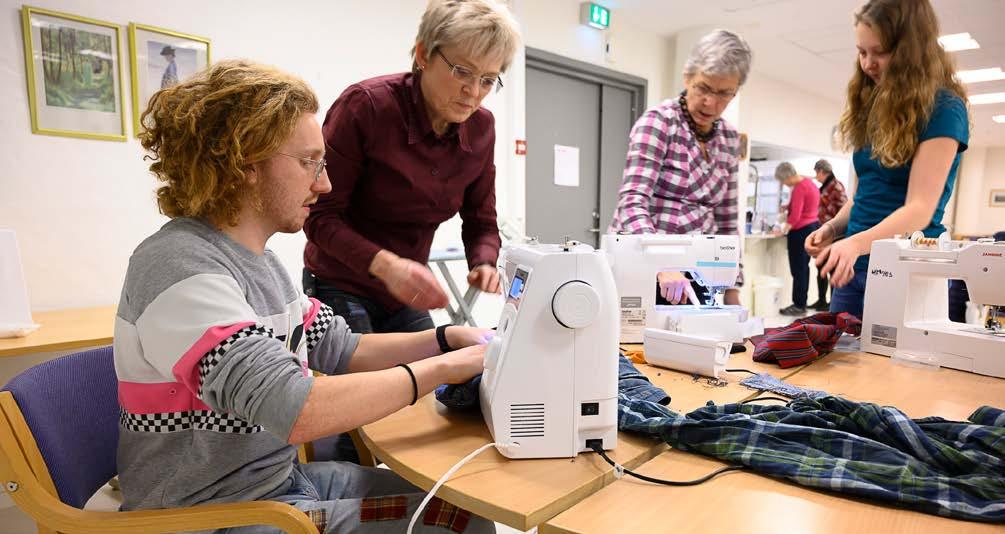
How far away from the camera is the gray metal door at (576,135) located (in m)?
4.38

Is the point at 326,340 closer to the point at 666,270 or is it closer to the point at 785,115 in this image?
the point at 666,270

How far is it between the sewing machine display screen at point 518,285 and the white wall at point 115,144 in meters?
1.47

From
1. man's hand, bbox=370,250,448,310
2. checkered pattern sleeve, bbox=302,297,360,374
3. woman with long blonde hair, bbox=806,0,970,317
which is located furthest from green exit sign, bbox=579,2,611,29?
checkered pattern sleeve, bbox=302,297,360,374

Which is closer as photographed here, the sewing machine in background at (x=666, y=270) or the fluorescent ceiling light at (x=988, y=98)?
the sewing machine in background at (x=666, y=270)

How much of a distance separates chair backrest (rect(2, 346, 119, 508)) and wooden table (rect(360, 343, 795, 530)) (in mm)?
525

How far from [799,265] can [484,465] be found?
21.7 ft

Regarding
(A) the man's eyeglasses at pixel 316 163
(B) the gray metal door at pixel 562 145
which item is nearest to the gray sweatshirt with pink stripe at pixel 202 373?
(A) the man's eyeglasses at pixel 316 163

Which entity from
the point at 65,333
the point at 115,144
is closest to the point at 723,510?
the point at 65,333

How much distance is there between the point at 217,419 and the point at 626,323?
42.4 inches

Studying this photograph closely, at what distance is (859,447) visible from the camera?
853 millimetres

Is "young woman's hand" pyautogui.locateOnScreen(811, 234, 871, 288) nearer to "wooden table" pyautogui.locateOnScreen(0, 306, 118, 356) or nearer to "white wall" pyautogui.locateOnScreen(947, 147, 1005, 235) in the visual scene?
"wooden table" pyautogui.locateOnScreen(0, 306, 118, 356)

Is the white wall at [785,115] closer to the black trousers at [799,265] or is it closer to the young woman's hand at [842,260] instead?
the black trousers at [799,265]

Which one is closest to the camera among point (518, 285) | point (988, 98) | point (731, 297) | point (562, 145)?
point (518, 285)

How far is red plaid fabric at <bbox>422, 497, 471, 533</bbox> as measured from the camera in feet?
3.08
